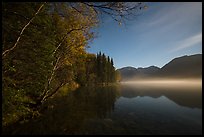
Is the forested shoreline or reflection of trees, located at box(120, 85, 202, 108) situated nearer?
the forested shoreline

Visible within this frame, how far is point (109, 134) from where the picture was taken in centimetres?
1148

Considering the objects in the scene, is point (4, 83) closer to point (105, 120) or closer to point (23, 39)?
point (23, 39)

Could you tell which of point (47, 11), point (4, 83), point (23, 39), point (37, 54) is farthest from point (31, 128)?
point (47, 11)

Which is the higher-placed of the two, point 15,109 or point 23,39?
point 23,39

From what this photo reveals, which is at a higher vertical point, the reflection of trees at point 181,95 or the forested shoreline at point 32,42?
the forested shoreline at point 32,42

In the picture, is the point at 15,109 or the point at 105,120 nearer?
the point at 15,109

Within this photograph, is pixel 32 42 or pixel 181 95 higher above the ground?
pixel 32 42

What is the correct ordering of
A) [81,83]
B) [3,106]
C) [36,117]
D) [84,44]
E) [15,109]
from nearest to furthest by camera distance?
[3,106], [15,109], [36,117], [84,44], [81,83]

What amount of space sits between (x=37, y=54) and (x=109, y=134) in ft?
26.3

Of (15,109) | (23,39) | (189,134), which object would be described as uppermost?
(23,39)

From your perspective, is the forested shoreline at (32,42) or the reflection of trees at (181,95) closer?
the forested shoreline at (32,42)

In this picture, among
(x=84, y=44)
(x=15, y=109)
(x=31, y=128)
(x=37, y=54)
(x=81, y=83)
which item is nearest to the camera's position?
(x=15, y=109)

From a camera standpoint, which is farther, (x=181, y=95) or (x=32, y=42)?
(x=181, y=95)

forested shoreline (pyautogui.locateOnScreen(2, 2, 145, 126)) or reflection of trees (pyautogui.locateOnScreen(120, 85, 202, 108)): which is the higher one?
forested shoreline (pyautogui.locateOnScreen(2, 2, 145, 126))
